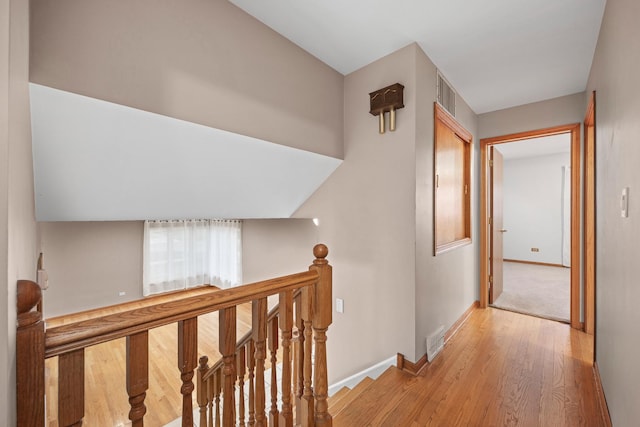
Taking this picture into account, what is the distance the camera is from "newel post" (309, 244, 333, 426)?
51.8 inches

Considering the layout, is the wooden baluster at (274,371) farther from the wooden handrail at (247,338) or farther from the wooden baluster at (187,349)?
the wooden baluster at (187,349)

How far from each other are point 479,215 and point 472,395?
219 cm

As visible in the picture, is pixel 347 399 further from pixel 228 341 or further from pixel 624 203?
pixel 624 203

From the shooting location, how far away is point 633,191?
1120 mm

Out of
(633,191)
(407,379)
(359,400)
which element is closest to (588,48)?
(633,191)

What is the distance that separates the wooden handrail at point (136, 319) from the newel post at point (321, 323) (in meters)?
0.27

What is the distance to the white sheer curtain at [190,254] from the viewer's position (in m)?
5.54

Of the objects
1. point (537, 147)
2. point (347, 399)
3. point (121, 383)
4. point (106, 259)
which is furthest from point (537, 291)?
point (106, 259)

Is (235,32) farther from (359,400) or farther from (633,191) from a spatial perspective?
(359,400)

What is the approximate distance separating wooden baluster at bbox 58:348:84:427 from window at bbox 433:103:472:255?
2243 mm

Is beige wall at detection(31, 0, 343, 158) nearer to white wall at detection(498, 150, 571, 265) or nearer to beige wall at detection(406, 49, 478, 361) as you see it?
beige wall at detection(406, 49, 478, 361)

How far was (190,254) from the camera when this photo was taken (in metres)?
6.17

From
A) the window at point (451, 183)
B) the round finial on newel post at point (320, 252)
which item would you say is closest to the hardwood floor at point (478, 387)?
the window at point (451, 183)

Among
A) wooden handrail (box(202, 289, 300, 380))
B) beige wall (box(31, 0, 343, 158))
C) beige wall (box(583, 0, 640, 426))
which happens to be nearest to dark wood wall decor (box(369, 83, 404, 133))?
beige wall (box(31, 0, 343, 158))
